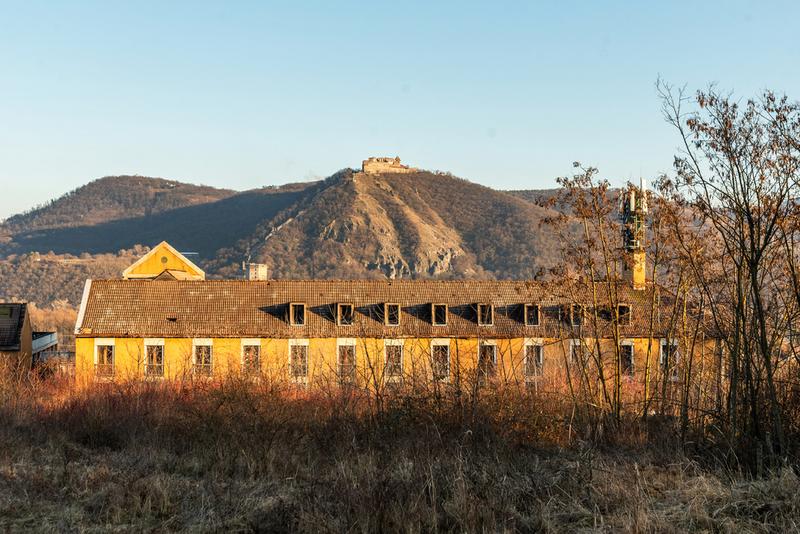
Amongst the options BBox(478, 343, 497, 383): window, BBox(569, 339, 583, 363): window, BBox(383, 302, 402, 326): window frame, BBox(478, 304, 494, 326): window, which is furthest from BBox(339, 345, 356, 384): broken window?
BBox(478, 304, 494, 326): window

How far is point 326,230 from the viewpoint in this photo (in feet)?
330

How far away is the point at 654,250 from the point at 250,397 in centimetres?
799

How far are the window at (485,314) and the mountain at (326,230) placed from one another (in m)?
39.5

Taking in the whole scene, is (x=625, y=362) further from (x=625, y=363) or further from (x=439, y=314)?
(x=439, y=314)

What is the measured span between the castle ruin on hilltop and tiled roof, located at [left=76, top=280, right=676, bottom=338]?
8738cm

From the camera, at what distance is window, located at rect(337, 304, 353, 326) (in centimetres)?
3766

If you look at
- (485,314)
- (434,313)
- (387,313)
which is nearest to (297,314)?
(387,313)

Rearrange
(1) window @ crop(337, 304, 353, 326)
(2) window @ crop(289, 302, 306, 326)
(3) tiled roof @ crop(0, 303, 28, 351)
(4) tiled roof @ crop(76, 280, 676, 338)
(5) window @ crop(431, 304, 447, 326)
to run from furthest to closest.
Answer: (5) window @ crop(431, 304, 447, 326), (1) window @ crop(337, 304, 353, 326), (2) window @ crop(289, 302, 306, 326), (3) tiled roof @ crop(0, 303, 28, 351), (4) tiled roof @ crop(76, 280, 676, 338)

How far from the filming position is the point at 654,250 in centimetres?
1572

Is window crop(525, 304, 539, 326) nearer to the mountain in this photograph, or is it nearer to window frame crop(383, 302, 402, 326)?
window frame crop(383, 302, 402, 326)

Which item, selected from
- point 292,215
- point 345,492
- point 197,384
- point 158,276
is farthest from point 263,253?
point 345,492

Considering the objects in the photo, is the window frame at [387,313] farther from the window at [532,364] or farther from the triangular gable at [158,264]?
the window at [532,364]

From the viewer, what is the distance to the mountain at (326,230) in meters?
95.5

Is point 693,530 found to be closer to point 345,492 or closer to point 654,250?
point 345,492
